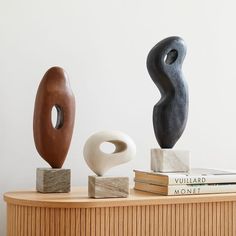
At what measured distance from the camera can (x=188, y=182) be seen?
1.45 m

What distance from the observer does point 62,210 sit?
50.8 inches

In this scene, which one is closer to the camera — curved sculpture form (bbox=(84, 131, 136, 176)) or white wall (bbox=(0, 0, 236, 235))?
curved sculpture form (bbox=(84, 131, 136, 176))

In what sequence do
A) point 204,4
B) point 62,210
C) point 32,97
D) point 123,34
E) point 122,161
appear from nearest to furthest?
point 62,210
point 122,161
point 32,97
point 123,34
point 204,4

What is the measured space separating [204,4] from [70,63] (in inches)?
21.3

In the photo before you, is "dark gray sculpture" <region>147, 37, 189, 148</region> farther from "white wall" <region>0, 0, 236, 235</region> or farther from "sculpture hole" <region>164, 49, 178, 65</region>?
"white wall" <region>0, 0, 236, 235</region>

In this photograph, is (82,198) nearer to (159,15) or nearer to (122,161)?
(122,161)

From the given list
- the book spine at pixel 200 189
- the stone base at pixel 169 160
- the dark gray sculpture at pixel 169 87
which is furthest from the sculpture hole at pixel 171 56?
the book spine at pixel 200 189

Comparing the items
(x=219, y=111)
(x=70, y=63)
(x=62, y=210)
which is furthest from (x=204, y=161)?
(x=62, y=210)

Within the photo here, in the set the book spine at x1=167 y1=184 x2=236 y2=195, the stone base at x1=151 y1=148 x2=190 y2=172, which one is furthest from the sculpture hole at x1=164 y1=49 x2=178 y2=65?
Answer: the book spine at x1=167 y1=184 x2=236 y2=195

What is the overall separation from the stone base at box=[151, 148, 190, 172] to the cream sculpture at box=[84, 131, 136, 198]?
13 cm


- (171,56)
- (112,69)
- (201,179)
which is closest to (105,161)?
(201,179)

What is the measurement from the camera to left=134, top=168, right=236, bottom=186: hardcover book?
4.71 feet

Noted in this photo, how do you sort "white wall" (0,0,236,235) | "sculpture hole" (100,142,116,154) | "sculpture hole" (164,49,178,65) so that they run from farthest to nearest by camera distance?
"sculpture hole" (100,142,116,154) < "white wall" (0,0,236,235) < "sculpture hole" (164,49,178,65)

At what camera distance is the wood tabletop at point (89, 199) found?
1.29 metres
